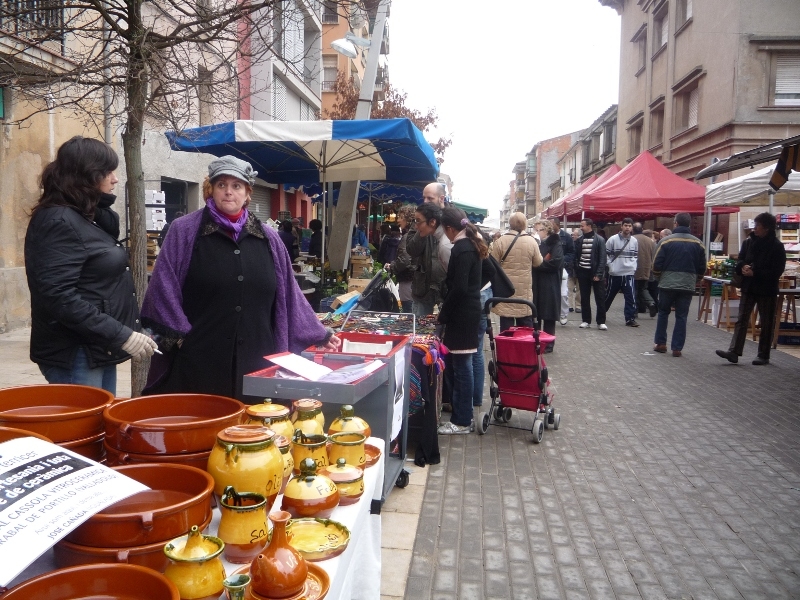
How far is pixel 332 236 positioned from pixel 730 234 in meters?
13.8

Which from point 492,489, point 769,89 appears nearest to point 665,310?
point 492,489

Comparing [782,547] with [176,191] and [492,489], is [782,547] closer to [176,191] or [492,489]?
[492,489]

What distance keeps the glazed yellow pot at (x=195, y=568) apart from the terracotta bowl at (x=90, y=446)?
23.4 inches

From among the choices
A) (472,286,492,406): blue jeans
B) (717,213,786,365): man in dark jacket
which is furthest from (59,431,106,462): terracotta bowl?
(717,213,786,365): man in dark jacket

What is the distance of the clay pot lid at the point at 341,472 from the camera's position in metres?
1.97

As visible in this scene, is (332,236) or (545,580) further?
(332,236)

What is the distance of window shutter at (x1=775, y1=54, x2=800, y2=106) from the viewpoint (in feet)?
59.6

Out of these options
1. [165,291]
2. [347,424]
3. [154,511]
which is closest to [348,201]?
[165,291]

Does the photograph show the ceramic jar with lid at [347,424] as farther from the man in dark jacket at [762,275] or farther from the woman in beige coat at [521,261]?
the man in dark jacket at [762,275]

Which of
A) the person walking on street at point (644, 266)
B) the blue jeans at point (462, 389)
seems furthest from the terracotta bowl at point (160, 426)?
the person walking on street at point (644, 266)

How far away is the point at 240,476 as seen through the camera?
165 cm

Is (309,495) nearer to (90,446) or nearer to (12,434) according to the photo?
(90,446)

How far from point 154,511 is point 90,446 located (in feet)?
1.96

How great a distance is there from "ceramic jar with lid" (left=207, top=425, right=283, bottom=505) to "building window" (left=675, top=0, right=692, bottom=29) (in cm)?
2431
